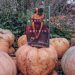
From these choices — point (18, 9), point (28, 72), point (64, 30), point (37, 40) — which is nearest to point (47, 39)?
point (37, 40)

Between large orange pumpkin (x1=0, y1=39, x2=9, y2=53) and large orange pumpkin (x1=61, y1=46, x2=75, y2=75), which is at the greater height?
large orange pumpkin (x1=0, y1=39, x2=9, y2=53)

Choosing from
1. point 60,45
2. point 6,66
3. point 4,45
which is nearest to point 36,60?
point 6,66

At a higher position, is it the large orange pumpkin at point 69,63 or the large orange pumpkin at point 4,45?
the large orange pumpkin at point 4,45

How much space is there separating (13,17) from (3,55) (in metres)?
1.46

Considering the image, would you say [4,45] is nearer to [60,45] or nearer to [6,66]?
[60,45]

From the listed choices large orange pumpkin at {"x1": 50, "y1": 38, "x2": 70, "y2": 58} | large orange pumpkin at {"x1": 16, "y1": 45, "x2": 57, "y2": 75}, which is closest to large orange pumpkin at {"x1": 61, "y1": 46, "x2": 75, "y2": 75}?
large orange pumpkin at {"x1": 16, "y1": 45, "x2": 57, "y2": 75}

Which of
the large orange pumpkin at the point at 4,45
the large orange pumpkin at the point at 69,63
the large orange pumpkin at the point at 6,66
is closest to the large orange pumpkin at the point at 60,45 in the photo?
the large orange pumpkin at the point at 69,63

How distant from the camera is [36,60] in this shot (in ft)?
6.90

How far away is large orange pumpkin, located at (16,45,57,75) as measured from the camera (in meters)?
2.11

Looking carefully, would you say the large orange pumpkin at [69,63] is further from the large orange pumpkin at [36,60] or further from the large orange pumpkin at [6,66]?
the large orange pumpkin at [6,66]

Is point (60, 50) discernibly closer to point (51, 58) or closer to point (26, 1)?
point (51, 58)

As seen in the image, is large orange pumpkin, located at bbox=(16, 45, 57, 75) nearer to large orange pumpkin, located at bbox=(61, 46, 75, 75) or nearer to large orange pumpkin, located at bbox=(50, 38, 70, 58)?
large orange pumpkin, located at bbox=(61, 46, 75, 75)

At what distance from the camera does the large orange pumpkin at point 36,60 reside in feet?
6.91

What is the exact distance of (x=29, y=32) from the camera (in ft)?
7.07
